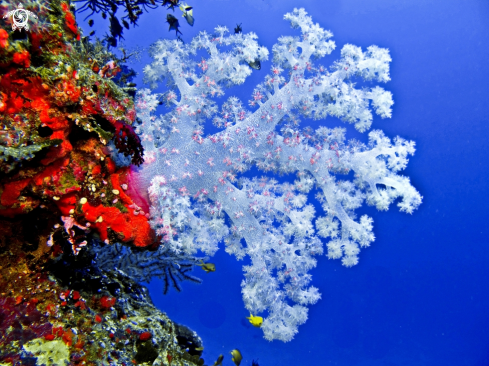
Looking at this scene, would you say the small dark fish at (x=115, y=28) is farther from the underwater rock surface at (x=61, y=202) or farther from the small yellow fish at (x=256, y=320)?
the small yellow fish at (x=256, y=320)

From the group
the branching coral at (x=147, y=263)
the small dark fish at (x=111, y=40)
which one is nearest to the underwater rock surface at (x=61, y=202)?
the branching coral at (x=147, y=263)

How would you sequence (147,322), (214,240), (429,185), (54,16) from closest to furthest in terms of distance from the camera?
(54,16), (147,322), (214,240), (429,185)

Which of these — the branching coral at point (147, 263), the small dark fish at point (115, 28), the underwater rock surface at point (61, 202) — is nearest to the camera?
the underwater rock surface at point (61, 202)

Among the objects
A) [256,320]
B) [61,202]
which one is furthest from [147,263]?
[256,320]

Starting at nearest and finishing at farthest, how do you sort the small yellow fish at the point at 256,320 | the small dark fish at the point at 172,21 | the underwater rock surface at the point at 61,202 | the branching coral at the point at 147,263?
the underwater rock surface at the point at 61,202 < the branching coral at the point at 147,263 < the small dark fish at the point at 172,21 < the small yellow fish at the point at 256,320

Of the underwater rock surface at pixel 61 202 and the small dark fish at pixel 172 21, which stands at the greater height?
the small dark fish at pixel 172 21

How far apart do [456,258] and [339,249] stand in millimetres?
5804

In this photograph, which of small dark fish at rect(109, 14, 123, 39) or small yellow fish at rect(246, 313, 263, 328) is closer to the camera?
small dark fish at rect(109, 14, 123, 39)

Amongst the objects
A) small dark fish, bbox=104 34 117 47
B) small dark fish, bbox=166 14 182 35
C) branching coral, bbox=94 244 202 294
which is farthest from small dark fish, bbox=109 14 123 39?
branching coral, bbox=94 244 202 294

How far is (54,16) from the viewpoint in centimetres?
266

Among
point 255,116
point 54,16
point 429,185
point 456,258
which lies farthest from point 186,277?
point 456,258

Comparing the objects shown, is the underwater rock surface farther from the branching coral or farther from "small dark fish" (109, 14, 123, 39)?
"small dark fish" (109, 14, 123, 39)

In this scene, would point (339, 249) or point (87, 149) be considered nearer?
point (87, 149)

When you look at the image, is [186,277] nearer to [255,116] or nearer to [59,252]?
[59,252]
